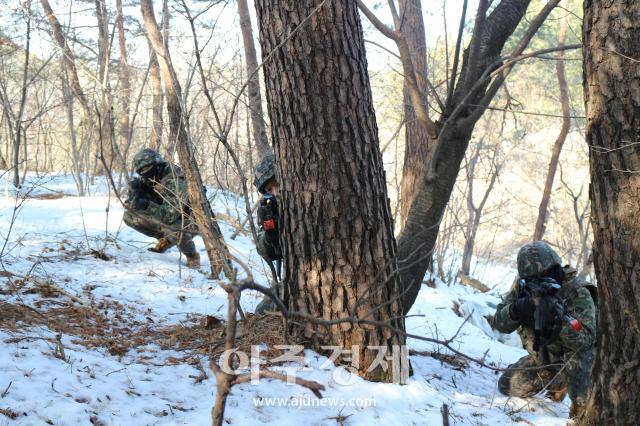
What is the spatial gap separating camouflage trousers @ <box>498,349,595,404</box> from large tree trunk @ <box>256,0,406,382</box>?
1220mm

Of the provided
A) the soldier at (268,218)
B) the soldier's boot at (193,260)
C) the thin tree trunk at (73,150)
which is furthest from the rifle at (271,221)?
the thin tree trunk at (73,150)

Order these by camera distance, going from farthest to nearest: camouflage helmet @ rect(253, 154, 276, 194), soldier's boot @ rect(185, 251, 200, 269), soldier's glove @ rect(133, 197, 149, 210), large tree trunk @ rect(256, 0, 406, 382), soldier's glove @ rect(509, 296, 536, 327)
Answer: soldier's glove @ rect(133, 197, 149, 210)
soldier's boot @ rect(185, 251, 200, 269)
camouflage helmet @ rect(253, 154, 276, 194)
soldier's glove @ rect(509, 296, 536, 327)
large tree trunk @ rect(256, 0, 406, 382)

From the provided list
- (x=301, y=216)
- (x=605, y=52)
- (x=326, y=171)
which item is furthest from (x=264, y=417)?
(x=605, y=52)

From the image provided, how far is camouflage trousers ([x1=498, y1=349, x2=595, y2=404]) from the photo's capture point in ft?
11.1

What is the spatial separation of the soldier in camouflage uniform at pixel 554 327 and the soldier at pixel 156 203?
3331 mm

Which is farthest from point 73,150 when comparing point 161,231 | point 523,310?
point 523,310

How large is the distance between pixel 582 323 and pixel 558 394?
0.52 meters

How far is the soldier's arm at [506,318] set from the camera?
3.75 meters

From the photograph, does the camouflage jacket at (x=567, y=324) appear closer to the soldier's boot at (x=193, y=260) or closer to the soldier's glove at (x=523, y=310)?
the soldier's glove at (x=523, y=310)

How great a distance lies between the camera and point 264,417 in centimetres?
231

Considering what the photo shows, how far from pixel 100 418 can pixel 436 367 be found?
213 cm

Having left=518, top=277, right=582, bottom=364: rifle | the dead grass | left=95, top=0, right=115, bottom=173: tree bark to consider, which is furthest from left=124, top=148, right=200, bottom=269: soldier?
left=518, top=277, right=582, bottom=364: rifle

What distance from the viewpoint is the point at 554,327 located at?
3.59 m

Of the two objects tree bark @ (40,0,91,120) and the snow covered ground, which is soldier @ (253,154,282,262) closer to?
the snow covered ground
